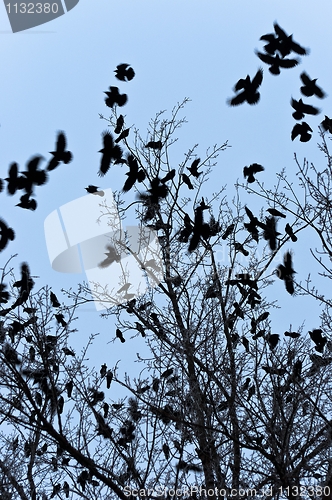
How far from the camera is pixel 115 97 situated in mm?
8859

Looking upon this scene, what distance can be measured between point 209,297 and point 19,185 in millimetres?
2711

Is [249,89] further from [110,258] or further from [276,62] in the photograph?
[110,258]

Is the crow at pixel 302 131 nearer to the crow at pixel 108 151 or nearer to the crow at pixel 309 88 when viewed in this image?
the crow at pixel 309 88

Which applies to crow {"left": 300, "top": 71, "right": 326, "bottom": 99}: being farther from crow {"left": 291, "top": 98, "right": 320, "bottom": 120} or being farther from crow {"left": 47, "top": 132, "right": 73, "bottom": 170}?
crow {"left": 47, "top": 132, "right": 73, "bottom": 170}

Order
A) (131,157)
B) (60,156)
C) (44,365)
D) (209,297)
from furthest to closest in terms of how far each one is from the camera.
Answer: (131,157), (60,156), (209,297), (44,365)

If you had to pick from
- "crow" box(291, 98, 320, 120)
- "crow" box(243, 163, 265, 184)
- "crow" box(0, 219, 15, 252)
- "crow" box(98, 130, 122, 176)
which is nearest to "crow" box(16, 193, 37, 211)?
"crow" box(0, 219, 15, 252)

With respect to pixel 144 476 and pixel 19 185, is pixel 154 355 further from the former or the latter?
pixel 19 185

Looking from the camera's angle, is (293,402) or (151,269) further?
(151,269)

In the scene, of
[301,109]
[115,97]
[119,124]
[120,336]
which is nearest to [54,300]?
[120,336]

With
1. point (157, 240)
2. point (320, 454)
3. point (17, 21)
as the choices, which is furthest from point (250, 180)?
point (17, 21)

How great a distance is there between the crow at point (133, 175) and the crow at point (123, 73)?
3.95 feet

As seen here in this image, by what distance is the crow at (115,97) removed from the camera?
8.85m

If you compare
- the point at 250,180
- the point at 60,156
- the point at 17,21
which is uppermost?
the point at 17,21

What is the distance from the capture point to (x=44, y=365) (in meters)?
6.17
